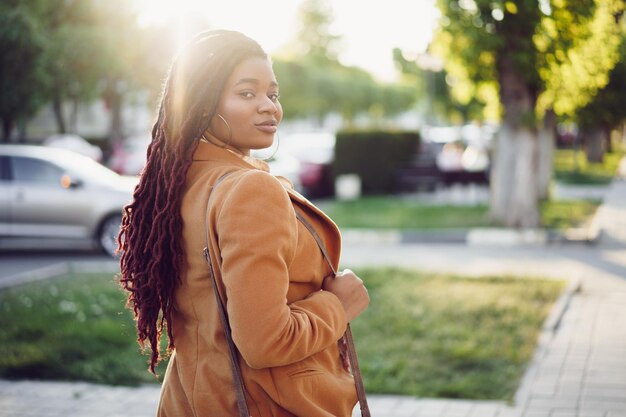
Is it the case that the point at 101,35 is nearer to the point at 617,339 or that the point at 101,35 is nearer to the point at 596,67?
the point at 596,67

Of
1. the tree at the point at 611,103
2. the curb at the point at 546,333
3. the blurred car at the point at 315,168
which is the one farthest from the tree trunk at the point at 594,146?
the curb at the point at 546,333

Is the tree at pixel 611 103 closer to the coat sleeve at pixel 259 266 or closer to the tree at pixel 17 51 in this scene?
the tree at pixel 17 51

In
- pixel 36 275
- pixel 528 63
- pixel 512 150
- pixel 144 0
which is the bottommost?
pixel 36 275

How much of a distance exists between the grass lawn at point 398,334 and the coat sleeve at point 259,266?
3.96 m

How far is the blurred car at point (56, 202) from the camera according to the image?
13.7m

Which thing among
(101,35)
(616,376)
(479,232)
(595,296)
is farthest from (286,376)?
(101,35)

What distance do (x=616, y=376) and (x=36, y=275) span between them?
7.71 m

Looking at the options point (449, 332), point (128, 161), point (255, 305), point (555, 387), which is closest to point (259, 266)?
point (255, 305)

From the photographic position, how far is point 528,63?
47.3 feet

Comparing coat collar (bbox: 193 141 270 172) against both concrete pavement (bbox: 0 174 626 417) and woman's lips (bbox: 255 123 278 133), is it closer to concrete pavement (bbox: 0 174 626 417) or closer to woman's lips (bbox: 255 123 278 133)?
woman's lips (bbox: 255 123 278 133)

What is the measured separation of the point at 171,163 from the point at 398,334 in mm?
5426

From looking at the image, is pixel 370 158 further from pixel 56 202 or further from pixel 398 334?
pixel 398 334

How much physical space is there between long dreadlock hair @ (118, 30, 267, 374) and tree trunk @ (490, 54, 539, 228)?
A: 13.4 metres

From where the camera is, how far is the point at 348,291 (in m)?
2.32
